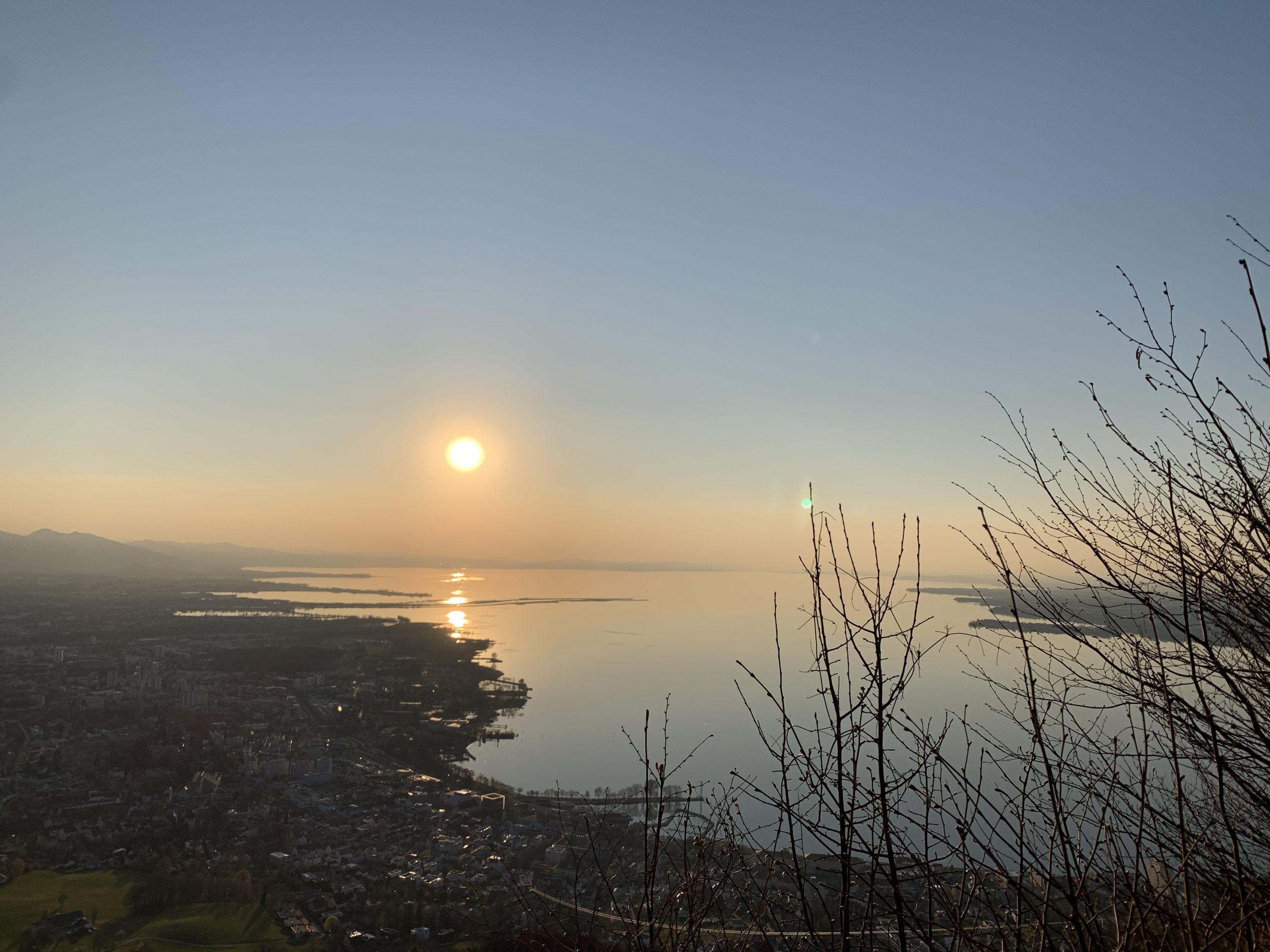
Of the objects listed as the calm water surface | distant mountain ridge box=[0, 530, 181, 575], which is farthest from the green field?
distant mountain ridge box=[0, 530, 181, 575]

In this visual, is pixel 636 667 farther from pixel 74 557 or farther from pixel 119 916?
pixel 74 557

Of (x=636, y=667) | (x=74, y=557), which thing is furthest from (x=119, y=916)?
(x=74, y=557)

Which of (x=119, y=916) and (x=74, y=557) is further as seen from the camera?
(x=74, y=557)

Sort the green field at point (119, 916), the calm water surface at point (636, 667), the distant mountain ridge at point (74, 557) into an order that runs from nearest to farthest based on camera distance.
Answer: the green field at point (119, 916), the calm water surface at point (636, 667), the distant mountain ridge at point (74, 557)

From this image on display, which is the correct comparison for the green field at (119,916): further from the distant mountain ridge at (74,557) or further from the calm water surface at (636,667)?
the distant mountain ridge at (74,557)

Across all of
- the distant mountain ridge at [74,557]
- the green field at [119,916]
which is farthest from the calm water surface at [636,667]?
the distant mountain ridge at [74,557]

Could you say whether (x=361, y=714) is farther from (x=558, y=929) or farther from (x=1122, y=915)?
(x=1122, y=915)
